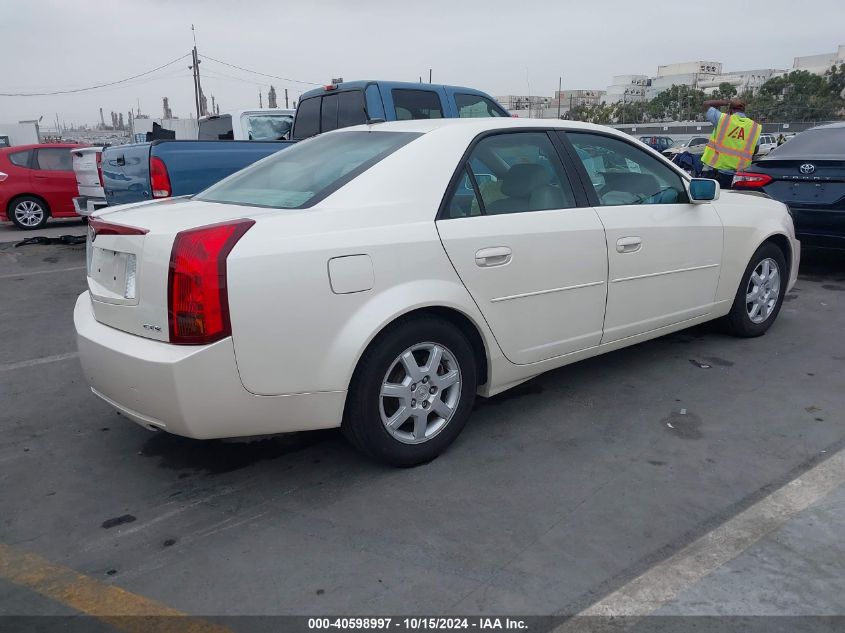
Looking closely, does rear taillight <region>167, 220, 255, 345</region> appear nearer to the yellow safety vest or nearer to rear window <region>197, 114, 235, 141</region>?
the yellow safety vest

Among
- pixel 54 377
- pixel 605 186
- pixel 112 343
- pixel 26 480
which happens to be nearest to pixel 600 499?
pixel 605 186

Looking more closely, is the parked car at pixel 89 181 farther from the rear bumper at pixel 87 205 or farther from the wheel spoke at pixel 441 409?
the wheel spoke at pixel 441 409

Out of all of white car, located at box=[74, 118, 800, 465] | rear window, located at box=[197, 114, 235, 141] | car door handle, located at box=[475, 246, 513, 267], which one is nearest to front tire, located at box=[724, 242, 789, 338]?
white car, located at box=[74, 118, 800, 465]

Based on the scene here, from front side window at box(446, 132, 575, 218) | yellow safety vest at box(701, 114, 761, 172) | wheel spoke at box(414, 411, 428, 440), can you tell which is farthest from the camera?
yellow safety vest at box(701, 114, 761, 172)

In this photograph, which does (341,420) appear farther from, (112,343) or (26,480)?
(26,480)

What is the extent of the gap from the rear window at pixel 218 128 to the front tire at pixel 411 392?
7.95m

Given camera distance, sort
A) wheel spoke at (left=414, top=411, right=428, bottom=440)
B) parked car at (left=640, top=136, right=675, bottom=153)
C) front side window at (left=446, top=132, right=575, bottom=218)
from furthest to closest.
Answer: parked car at (left=640, top=136, right=675, bottom=153) < front side window at (left=446, top=132, right=575, bottom=218) < wheel spoke at (left=414, top=411, right=428, bottom=440)

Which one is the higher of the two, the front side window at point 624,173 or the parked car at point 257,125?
the parked car at point 257,125

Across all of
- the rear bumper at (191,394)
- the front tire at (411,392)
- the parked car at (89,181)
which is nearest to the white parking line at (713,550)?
the front tire at (411,392)

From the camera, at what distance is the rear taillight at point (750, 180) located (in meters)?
7.18

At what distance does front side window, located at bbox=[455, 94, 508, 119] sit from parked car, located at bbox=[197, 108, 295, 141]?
3.01 m

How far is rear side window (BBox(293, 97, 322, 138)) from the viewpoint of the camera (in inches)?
324

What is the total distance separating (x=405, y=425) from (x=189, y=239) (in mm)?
1286

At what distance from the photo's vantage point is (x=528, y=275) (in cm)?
343
